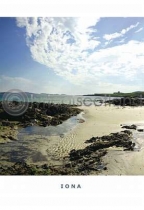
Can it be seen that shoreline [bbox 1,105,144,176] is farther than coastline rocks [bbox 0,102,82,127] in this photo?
No

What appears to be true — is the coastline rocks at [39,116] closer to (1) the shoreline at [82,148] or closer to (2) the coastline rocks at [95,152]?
(1) the shoreline at [82,148]

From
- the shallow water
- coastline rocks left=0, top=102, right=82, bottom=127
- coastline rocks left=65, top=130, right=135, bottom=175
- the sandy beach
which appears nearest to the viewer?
the sandy beach

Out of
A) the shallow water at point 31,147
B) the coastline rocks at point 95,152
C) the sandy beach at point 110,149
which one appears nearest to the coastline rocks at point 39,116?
the shallow water at point 31,147

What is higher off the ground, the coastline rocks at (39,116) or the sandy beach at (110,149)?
the coastline rocks at (39,116)

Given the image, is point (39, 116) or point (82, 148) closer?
point (82, 148)

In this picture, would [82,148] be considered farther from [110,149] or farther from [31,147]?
[31,147]

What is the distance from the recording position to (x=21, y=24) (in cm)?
450

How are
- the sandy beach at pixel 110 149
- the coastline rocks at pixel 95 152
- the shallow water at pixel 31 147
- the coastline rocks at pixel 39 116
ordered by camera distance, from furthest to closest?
the coastline rocks at pixel 39 116 → the shallow water at pixel 31 147 → the coastline rocks at pixel 95 152 → the sandy beach at pixel 110 149

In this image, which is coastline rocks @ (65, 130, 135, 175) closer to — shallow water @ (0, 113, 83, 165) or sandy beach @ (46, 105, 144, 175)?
sandy beach @ (46, 105, 144, 175)

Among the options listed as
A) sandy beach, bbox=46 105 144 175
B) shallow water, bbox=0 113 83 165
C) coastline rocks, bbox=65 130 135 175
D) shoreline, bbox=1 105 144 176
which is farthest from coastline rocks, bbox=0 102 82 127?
coastline rocks, bbox=65 130 135 175

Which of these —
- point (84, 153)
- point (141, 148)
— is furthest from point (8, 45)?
point (141, 148)

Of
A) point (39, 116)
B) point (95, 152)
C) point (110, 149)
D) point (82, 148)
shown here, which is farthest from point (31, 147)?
point (39, 116)
